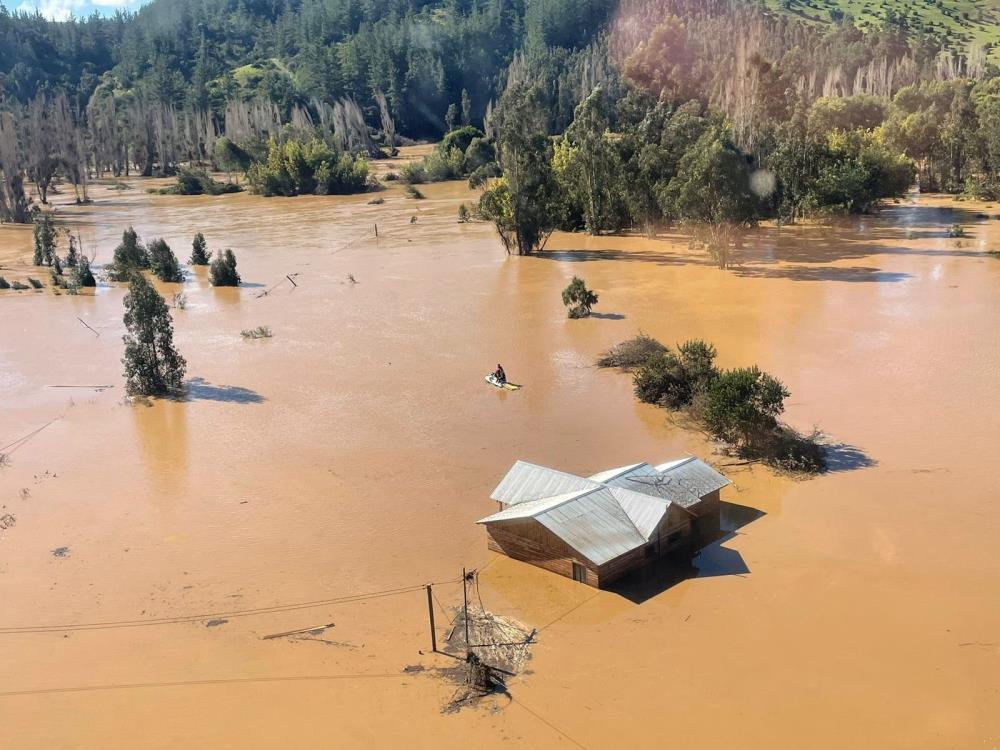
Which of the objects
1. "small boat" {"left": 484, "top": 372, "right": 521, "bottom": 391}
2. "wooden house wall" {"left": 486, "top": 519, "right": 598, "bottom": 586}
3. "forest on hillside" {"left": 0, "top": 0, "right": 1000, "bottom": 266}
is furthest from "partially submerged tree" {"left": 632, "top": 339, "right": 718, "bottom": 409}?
"forest on hillside" {"left": 0, "top": 0, "right": 1000, "bottom": 266}

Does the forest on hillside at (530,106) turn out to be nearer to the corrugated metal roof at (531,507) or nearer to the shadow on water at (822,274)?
the shadow on water at (822,274)

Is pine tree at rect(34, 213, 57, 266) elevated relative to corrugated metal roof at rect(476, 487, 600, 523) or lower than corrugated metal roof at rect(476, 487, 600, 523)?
elevated

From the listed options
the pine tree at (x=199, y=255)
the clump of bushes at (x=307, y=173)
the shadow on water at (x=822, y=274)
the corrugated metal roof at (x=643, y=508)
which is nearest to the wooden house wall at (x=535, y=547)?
the corrugated metal roof at (x=643, y=508)

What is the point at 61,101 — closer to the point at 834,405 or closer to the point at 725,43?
the point at 725,43

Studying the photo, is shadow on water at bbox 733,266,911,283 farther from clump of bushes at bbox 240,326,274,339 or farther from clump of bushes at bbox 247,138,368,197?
clump of bushes at bbox 247,138,368,197

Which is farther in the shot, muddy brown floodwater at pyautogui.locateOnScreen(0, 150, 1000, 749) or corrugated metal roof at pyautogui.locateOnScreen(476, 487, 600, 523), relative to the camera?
corrugated metal roof at pyautogui.locateOnScreen(476, 487, 600, 523)

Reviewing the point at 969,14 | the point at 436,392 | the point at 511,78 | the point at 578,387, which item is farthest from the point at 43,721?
the point at 969,14
